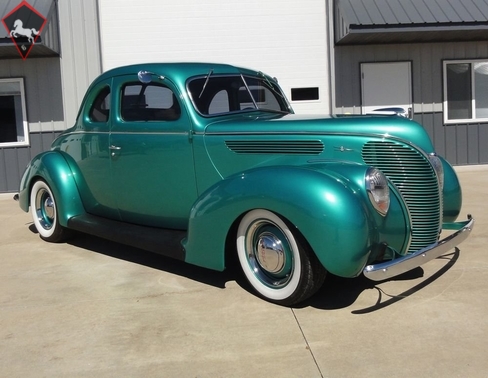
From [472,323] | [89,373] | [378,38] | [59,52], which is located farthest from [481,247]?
[59,52]

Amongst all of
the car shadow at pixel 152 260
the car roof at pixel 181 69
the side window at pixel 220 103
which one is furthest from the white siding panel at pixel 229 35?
the side window at pixel 220 103

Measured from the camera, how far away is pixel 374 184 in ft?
12.0

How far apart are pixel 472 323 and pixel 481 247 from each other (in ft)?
6.51

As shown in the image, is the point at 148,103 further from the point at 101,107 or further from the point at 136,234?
the point at 136,234

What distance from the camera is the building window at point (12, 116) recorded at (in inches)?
410

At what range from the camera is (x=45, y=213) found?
6223 millimetres

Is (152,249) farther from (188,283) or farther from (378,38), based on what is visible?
(378,38)

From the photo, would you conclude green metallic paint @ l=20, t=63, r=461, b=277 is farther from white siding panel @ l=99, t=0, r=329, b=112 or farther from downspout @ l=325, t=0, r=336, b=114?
downspout @ l=325, t=0, r=336, b=114

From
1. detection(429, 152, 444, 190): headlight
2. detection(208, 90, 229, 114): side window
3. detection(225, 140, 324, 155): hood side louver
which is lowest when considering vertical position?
detection(429, 152, 444, 190): headlight

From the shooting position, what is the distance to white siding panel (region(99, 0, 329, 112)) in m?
10.6

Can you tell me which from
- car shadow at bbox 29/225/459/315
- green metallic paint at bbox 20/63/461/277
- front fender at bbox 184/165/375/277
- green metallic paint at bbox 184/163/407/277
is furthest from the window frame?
front fender at bbox 184/165/375/277

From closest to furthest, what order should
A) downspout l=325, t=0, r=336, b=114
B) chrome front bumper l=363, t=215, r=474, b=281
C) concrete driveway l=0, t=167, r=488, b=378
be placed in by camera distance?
concrete driveway l=0, t=167, r=488, b=378
chrome front bumper l=363, t=215, r=474, b=281
downspout l=325, t=0, r=336, b=114

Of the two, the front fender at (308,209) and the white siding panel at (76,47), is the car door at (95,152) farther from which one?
the white siding panel at (76,47)

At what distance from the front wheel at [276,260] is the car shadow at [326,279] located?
188 millimetres
